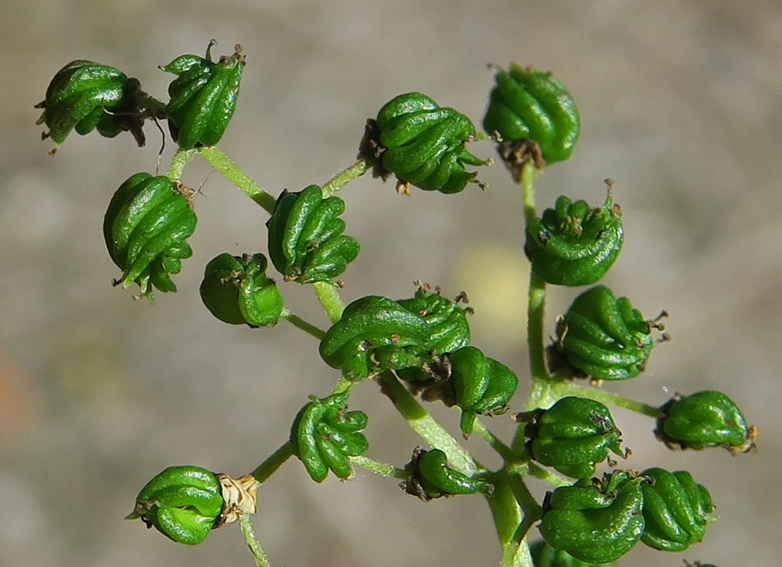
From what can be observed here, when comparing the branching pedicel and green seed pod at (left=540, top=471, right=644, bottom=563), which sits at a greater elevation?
the branching pedicel


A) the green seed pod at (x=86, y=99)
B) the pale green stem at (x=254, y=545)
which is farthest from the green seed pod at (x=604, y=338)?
the green seed pod at (x=86, y=99)

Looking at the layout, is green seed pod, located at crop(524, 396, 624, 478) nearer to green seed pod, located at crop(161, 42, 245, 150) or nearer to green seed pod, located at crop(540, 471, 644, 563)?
green seed pod, located at crop(540, 471, 644, 563)

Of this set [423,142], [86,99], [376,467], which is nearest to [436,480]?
[376,467]

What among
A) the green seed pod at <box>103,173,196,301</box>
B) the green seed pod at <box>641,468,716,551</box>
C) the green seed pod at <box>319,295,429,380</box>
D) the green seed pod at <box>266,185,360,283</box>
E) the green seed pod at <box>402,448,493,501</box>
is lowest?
the green seed pod at <box>641,468,716,551</box>

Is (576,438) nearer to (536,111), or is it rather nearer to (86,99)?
(536,111)

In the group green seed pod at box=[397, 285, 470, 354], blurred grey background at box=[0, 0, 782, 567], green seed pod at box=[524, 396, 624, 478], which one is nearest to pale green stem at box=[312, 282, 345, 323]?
green seed pod at box=[397, 285, 470, 354]

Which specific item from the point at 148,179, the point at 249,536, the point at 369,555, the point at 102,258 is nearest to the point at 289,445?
the point at 249,536
